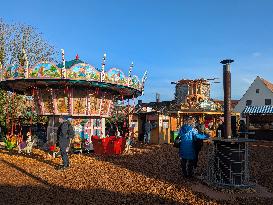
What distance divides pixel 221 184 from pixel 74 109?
11904 mm

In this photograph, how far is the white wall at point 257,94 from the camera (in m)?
45.1

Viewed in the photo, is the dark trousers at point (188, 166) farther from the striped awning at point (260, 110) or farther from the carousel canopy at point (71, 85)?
the striped awning at point (260, 110)

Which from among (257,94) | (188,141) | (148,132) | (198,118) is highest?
(257,94)

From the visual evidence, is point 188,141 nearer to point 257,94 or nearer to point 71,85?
point 71,85

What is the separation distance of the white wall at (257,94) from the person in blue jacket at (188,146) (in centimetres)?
3891

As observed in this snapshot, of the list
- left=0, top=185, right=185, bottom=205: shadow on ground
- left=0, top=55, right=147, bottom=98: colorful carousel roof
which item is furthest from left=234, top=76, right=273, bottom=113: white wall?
left=0, top=185, right=185, bottom=205: shadow on ground

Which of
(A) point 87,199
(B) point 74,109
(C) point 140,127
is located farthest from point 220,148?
(C) point 140,127

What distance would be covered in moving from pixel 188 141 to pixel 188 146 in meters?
0.15

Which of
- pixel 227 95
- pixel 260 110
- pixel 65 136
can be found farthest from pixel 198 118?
pixel 227 95

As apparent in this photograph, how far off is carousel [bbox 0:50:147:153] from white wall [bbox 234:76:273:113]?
101 ft

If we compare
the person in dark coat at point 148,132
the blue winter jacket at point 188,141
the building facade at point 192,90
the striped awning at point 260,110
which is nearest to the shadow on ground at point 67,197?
the blue winter jacket at point 188,141

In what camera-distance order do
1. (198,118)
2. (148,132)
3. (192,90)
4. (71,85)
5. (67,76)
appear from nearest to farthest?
(67,76) < (71,85) < (148,132) < (198,118) < (192,90)

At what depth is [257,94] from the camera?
46125 mm

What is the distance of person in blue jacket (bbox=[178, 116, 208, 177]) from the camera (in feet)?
30.3
